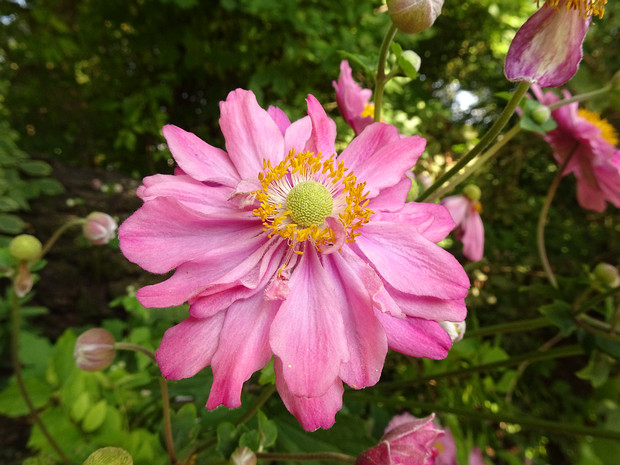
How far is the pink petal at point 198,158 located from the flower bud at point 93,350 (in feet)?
1.14

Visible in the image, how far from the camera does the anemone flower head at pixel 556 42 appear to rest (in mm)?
470

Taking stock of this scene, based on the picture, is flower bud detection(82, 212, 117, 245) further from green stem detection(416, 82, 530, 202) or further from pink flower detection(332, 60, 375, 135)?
green stem detection(416, 82, 530, 202)

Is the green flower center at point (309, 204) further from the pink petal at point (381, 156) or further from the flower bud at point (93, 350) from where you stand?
the flower bud at point (93, 350)

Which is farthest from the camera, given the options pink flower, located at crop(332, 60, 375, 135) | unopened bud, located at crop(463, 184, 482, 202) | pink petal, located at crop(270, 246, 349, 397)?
unopened bud, located at crop(463, 184, 482, 202)

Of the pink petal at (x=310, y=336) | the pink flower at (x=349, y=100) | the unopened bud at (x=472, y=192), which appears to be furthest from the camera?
the unopened bud at (x=472, y=192)

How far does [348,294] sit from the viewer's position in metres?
0.47

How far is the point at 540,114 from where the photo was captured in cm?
63

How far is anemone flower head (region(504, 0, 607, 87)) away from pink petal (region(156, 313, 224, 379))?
45cm

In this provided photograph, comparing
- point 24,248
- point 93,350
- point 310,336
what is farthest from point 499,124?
point 24,248

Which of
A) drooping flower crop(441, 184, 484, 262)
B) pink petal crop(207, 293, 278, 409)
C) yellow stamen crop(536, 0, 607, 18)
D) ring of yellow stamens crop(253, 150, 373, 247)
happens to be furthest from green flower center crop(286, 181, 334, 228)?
drooping flower crop(441, 184, 484, 262)

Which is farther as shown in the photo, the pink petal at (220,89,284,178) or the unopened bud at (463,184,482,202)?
the unopened bud at (463,184,482,202)

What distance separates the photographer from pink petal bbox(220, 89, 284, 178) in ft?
1.63

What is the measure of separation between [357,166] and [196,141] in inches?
7.9

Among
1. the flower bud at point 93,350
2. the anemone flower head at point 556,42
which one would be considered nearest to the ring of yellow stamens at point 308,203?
the anemone flower head at point 556,42
